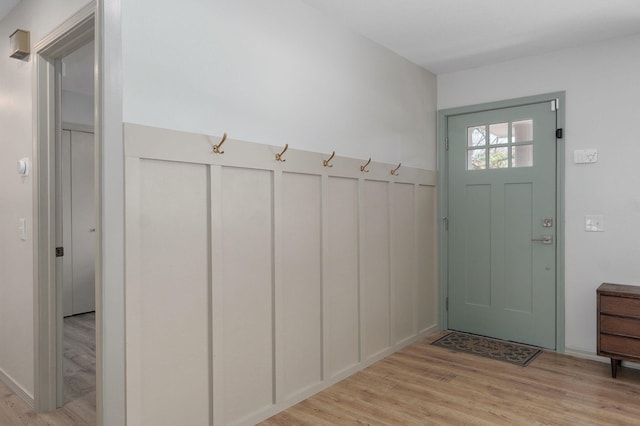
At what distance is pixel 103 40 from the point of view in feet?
5.91

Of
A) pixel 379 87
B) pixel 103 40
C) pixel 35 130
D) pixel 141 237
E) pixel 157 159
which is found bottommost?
pixel 141 237

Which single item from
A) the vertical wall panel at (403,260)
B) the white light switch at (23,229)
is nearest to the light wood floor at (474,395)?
the vertical wall panel at (403,260)

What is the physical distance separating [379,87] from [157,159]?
205 cm

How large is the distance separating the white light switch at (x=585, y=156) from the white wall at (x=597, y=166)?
3 cm

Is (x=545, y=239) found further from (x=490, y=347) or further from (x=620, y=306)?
(x=490, y=347)

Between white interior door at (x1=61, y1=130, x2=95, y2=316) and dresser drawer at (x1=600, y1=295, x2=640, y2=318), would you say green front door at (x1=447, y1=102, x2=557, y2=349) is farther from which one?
white interior door at (x1=61, y1=130, x2=95, y2=316)

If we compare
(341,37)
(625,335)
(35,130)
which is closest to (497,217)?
(625,335)

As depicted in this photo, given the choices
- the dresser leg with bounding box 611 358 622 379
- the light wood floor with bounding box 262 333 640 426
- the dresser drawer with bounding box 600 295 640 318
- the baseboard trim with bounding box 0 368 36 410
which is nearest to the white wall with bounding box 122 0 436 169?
the light wood floor with bounding box 262 333 640 426

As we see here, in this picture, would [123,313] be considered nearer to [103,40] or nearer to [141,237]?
[141,237]

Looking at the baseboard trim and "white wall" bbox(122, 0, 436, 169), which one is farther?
the baseboard trim

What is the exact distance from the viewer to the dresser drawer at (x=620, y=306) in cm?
286

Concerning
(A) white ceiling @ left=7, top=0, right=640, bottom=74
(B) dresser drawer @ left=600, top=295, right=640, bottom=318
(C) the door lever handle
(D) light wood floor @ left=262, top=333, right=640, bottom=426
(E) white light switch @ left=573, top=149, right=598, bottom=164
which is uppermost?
(A) white ceiling @ left=7, top=0, right=640, bottom=74

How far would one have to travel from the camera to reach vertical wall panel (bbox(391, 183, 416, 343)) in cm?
354

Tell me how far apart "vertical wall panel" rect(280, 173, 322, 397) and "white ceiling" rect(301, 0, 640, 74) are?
1.20 metres
